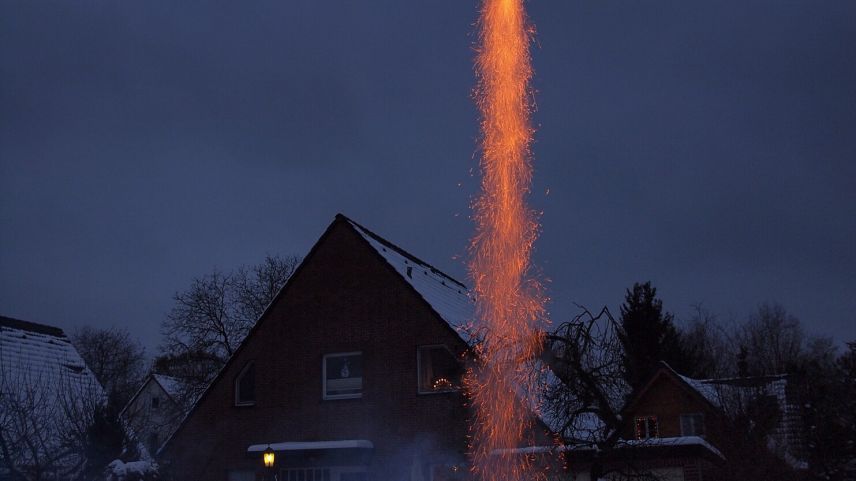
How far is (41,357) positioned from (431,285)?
13154 mm

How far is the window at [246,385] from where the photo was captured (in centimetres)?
2361

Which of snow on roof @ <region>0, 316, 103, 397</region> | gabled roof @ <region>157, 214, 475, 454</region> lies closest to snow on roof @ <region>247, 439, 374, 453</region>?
gabled roof @ <region>157, 214, 475, 454</region>

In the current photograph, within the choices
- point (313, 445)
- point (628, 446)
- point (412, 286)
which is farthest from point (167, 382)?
point (628, 446)

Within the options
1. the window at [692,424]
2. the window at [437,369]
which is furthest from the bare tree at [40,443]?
the window at [692,424]

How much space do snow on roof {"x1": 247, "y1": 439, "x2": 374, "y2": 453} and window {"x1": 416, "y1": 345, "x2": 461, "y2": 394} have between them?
192 centimetres

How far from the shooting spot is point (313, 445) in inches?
851

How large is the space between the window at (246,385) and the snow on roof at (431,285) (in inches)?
187

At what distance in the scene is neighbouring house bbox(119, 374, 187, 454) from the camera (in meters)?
41.7

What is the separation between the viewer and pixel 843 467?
73.5ft

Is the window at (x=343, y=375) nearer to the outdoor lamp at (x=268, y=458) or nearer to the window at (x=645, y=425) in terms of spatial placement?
the outdoor lamp at (x=268, y=458)

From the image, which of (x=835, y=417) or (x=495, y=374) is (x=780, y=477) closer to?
(x=835, y=417)

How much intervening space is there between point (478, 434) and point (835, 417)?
9824 millimetres

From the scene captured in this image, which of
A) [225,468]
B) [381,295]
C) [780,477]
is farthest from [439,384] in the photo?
[780,477]

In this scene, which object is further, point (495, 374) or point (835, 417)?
point (835, 417)
